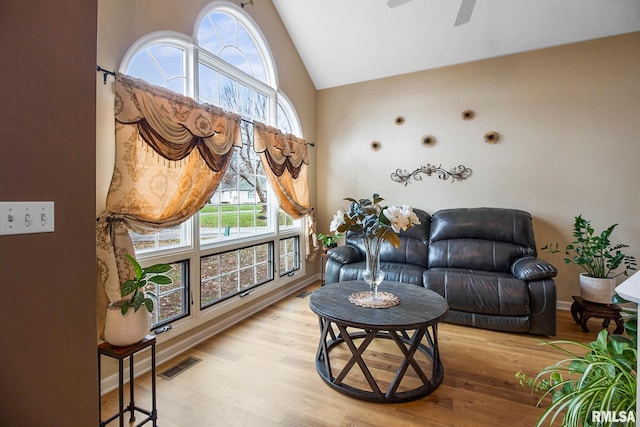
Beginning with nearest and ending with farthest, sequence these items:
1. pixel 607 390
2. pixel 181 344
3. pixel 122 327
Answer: pixel 607 390
pixel 122 327
pixel 181 344

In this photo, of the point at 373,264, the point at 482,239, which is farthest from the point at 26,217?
the point at 482,239

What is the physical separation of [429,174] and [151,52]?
3.41 meters

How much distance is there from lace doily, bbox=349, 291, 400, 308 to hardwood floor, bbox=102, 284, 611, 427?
0.54 meters

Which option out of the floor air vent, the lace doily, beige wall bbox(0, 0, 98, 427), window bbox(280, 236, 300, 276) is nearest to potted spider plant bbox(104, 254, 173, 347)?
beige wall bbox(0, 0, 98, 427)

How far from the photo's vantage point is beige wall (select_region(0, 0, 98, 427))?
1.06m

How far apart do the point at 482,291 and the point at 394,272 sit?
872 millimetres

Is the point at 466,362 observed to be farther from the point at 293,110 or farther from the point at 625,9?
the point at 625,9

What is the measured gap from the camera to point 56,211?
1.18 metres

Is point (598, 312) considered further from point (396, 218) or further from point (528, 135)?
point (396, 218)

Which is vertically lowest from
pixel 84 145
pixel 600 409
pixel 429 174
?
pixel 600 409

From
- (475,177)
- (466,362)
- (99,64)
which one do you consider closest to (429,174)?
(475,177)

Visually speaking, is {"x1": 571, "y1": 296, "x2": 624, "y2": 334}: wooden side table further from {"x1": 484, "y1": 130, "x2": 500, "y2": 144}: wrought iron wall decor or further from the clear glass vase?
the clear glass vase

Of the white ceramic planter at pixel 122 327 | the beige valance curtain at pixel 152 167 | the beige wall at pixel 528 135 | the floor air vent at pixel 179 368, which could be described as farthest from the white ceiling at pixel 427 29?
the floor air vent at pixel 179 368

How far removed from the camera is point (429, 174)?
13.4ft
